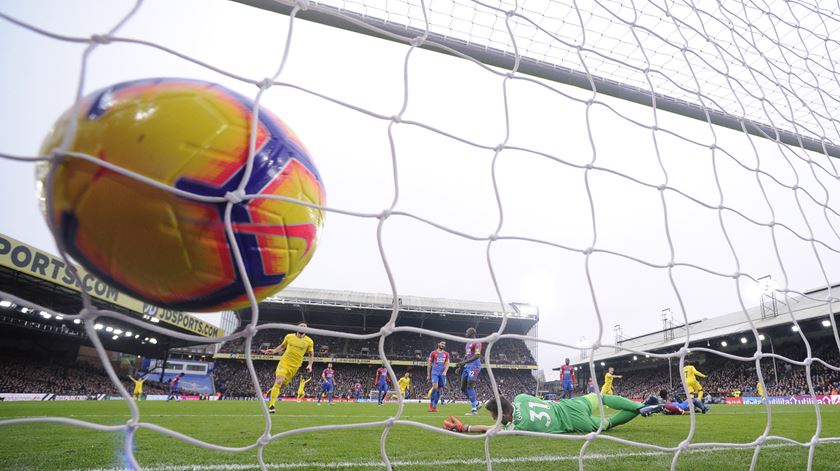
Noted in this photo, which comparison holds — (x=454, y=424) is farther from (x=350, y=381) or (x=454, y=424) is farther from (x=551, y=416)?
(x=350, y=381)

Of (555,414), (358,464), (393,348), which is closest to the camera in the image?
(358,464)

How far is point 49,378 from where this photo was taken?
25.1 m

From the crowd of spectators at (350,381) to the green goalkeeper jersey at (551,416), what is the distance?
1057 inches

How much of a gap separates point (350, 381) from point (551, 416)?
30.3 metres

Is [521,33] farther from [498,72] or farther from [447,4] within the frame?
[498,72]

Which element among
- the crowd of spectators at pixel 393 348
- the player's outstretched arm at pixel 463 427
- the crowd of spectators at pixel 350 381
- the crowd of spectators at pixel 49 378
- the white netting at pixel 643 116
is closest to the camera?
the white netting at pixel 643 116

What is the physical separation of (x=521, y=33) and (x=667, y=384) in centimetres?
3438

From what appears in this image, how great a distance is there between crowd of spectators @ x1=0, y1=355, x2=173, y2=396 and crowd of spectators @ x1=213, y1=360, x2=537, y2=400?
4785 millimetres

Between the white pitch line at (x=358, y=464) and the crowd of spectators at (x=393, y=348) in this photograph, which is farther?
the crowd of spectators at (x=393, y=348)

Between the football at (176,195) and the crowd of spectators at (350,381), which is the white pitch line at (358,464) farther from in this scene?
the crowd of spectators at (350,381)

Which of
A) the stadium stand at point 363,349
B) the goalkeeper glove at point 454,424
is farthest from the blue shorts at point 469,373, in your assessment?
the stadium stand at point 363,349

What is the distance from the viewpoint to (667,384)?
31297mm

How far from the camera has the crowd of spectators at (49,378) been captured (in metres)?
22.2

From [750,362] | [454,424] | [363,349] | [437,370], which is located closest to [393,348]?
[363,349]
